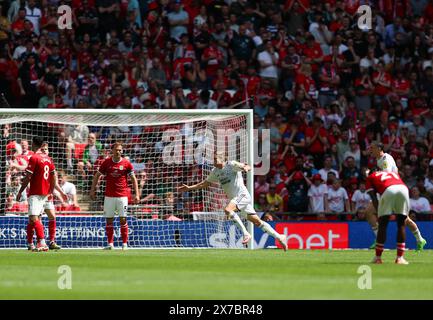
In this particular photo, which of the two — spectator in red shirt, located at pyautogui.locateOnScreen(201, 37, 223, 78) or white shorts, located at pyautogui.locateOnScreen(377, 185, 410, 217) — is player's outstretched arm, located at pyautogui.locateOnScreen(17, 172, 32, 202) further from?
spectator in red shirt, located at pyautogui.locateOnScreen(201, 37, 223, 78)

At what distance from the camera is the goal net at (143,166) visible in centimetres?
2662

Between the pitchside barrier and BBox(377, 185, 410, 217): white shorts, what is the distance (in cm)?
839

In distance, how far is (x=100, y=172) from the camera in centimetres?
2498

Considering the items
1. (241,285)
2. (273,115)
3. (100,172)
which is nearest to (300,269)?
(241,285)

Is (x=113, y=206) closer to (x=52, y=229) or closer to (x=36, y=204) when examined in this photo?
(x=52, y=229)

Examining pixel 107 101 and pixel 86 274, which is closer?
pixel 86 274

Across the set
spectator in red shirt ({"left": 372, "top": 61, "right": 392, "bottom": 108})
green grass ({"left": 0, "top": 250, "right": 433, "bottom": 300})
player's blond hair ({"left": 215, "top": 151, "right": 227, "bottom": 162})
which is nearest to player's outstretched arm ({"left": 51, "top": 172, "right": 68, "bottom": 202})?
green grass ({"left": 0, "top": 250, "right": 433, "bottom": 300})

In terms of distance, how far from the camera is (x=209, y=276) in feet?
54.2

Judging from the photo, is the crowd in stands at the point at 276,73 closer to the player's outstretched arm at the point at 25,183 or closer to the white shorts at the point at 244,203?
the white shorts at the point at 244,203

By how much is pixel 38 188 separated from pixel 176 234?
14.6 ft

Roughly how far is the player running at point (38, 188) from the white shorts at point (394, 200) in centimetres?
763

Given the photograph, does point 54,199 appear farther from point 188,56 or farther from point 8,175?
point 188,56
